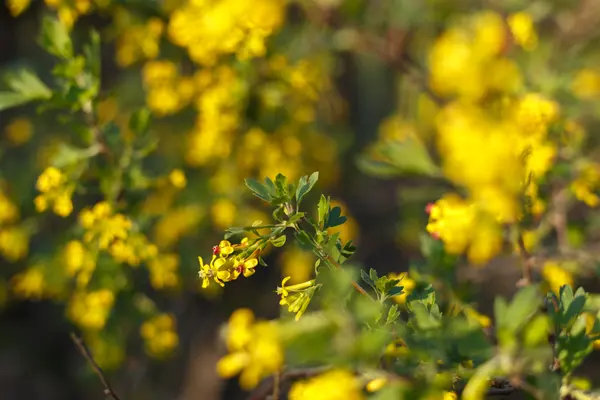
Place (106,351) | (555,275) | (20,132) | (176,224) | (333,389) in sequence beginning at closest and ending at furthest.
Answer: (333,389), (555,275), (106,351), (176,224), (20,132)

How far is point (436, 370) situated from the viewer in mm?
1024

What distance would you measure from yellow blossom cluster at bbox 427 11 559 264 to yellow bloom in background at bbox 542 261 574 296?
18 cm

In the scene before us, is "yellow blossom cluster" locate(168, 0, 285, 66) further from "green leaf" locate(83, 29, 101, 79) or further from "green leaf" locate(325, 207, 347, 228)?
"green leaf" locate(325, 207, 347, 228)

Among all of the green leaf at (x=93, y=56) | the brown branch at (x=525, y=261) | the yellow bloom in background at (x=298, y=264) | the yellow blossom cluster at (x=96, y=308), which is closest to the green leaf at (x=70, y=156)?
the green leaf at (x=93, y=56)

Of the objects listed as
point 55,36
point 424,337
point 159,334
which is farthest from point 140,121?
point 424,337

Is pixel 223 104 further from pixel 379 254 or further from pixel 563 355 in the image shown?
pixel 379 254

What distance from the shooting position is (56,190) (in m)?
1.81

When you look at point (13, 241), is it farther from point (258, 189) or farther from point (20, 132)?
point (258, 189)

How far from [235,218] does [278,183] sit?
1269mm

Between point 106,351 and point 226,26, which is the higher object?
point 226,26

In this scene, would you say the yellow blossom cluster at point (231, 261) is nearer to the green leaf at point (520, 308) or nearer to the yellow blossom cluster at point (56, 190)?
the green leaf at point (520, 308)

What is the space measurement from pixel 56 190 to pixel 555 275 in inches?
56.6

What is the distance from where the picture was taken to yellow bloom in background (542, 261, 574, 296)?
5.82 ft

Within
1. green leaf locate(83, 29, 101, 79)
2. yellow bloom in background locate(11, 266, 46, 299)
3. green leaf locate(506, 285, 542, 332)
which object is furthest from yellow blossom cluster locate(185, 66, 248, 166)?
green leaf locate(506, 285, 542, 332)
